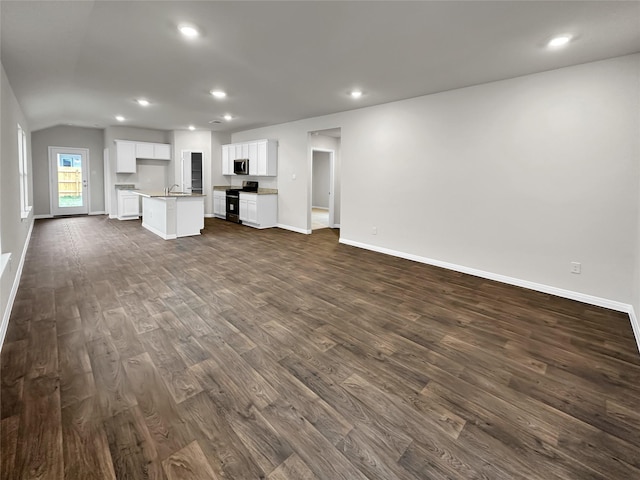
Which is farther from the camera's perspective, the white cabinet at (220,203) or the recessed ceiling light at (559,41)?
the white cabinet at (220,203)

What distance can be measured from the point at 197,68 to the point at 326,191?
32.8 feet

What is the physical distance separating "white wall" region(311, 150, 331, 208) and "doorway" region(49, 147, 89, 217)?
25.5ft

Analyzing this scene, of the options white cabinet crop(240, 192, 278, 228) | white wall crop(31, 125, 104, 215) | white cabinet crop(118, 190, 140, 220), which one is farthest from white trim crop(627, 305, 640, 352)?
white wall crop(31, 125, 104, 215)

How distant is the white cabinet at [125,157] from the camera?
353 inches

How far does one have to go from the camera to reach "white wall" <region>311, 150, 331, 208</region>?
13602mm

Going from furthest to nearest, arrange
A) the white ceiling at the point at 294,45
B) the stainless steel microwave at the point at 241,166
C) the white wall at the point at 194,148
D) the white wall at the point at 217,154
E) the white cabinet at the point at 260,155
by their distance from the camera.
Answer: the white wall at the point at 217,154 < the white wall at the point at 194,148 < the stainless steel microwave at the point at 241,166 < the white cabinet at the point at 260,155 < the white ceiling at the point at 294,45

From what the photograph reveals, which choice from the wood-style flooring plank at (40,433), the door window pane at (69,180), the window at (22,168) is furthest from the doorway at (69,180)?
the wood-style flooring plank at (40,433)

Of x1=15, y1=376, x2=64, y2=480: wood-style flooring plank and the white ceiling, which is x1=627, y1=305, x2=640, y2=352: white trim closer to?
the white ceiling

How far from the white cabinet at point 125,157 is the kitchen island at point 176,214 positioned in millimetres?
2376

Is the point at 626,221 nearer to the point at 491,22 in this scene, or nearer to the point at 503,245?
the point at 503,245

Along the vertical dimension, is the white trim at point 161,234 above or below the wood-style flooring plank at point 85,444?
above

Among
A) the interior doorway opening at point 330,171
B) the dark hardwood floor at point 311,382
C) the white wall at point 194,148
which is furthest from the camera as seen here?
the white wall at point 194,148

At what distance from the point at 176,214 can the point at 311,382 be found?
5.74 m

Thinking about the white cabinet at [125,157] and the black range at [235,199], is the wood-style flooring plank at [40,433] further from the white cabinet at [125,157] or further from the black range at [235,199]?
the white cabinet at [125,157]
